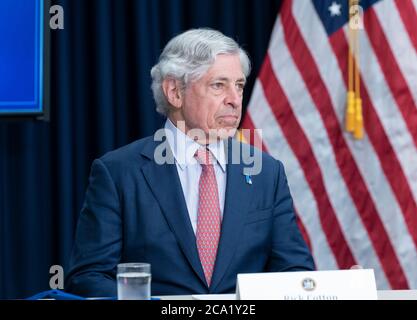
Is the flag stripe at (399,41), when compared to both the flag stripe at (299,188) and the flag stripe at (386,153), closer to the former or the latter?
the flag stripe at (386,153)

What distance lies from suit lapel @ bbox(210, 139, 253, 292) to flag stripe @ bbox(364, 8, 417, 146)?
3.54 ft

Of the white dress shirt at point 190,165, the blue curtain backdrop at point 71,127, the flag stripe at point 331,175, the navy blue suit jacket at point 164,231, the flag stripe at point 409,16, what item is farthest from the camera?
the blue curtain backdrop at point 71,127

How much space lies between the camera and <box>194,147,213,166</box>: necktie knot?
2322 mm

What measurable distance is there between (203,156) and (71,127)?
4.35ft

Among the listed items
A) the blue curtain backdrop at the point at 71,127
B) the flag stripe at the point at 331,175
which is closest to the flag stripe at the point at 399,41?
the flag stripe at the point at 331,175

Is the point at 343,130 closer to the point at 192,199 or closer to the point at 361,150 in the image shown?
the point at 361,150

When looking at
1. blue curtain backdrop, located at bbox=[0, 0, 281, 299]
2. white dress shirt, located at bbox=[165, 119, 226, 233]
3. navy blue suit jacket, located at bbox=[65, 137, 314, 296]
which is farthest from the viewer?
blue curtain backdrop, located at bbox=[0, 0, 281, 299]

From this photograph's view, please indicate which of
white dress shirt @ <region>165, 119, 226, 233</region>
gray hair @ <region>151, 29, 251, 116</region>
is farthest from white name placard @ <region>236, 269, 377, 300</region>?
gray hair @ <region>151, 29, 251, 116</region>

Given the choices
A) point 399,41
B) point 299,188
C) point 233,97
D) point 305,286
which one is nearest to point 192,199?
point 233,97

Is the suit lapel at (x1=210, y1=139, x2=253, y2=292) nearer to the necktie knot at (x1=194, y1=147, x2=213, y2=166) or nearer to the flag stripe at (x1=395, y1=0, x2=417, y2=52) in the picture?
the necktie knot at (x1=194, y1=147, x2=213, y2=166)

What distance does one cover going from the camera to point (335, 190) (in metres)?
3.31

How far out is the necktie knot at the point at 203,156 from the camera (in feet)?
7.62

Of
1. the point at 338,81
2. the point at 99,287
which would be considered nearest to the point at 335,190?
the point at 338,81
